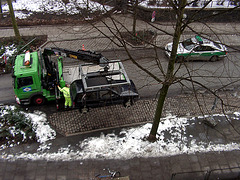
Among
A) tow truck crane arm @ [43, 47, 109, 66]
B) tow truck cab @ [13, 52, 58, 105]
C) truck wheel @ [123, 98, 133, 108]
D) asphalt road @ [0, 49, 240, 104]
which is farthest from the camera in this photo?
asphalt road @ [0, 49, 240, 104]

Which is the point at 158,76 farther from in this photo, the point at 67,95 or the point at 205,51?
the point at 67,95

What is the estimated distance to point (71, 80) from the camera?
12539 mm

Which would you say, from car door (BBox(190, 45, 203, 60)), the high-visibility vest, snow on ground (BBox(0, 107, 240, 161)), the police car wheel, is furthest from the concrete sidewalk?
snow on ground (BBox(0, 107, 240, 161))

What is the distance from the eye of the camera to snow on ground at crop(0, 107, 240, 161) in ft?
33.8

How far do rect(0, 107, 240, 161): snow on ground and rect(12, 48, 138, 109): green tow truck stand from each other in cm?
145

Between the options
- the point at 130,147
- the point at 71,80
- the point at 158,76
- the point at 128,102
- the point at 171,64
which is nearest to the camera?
the point at 171,64

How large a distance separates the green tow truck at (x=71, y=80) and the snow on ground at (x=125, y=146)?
1446 mm

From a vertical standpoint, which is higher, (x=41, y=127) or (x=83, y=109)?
(x=83, y=109)

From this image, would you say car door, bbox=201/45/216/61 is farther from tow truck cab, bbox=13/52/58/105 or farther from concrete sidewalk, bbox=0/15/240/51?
tow truck cab, bbox=13/52/58/105

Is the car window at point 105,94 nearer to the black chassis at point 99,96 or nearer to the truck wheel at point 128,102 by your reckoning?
the black chassis at point 99,96

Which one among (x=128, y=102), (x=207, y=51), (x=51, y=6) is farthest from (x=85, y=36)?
(x=207, y=51)

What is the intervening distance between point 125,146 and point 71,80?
4336 mm

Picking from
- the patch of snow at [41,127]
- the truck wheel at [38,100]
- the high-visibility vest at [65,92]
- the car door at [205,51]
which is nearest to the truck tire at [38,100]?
the truck wheel at [38,100]

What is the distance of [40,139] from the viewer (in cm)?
1087
